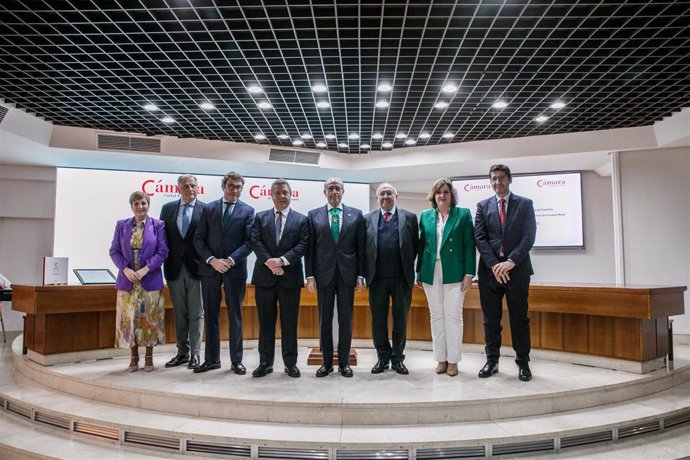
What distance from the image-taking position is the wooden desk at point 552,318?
12.5 feet

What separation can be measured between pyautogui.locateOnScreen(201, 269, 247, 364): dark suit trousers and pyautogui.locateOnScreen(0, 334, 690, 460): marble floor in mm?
211

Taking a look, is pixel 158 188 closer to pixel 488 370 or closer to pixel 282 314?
pixel 282 314

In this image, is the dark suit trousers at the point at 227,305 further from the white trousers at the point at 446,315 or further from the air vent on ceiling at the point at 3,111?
the air vent on ceiling at the point at 3,111

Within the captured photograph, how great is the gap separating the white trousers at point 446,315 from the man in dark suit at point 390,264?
191 mm

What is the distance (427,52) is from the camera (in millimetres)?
4191

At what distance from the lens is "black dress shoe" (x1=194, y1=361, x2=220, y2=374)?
3.69 meters

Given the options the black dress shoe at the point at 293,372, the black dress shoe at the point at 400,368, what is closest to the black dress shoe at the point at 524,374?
the black dress shoe at the point at 400,368

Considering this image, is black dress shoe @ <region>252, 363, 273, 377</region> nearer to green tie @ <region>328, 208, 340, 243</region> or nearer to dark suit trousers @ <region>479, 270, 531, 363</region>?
green tie @ <region>328, 208, 340, 243</region>

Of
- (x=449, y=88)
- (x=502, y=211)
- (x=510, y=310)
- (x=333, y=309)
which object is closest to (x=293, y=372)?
(x=333, y=309)

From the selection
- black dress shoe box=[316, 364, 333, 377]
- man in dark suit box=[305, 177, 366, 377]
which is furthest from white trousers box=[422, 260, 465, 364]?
black dress shoe box=[316, 364, 333, 377]

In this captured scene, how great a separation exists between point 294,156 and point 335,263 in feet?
14.4

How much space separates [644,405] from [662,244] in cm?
408

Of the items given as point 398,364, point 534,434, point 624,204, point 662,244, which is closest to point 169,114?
point 398,364

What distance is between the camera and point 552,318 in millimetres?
4500
